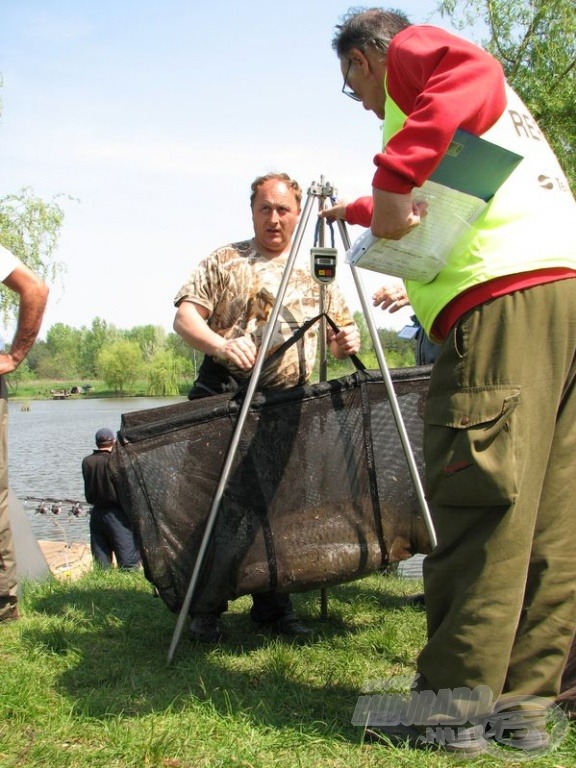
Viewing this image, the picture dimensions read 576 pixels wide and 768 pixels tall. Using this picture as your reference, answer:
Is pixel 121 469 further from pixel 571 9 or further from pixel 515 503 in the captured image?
pixel 571 9

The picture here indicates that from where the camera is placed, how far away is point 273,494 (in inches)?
131

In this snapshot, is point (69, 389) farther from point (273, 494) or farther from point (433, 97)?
point (433, 97)

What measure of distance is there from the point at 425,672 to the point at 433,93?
1.72 meters

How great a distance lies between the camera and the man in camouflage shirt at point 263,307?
12.8ft

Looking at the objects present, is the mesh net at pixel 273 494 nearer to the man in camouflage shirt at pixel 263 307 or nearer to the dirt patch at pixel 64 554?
the man in camouflage shirt at pixel 263 307

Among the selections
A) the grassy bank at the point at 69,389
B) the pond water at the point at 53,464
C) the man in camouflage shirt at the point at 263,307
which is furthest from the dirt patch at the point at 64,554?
the grassy bank at the point at 69,389

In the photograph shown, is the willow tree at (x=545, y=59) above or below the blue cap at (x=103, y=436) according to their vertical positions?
above

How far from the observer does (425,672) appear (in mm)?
2447

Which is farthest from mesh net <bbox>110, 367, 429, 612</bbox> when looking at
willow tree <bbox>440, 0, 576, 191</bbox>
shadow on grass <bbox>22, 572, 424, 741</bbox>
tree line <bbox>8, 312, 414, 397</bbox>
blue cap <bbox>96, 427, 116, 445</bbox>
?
tree line <bbox>8, 312, 414, 397</bbox>

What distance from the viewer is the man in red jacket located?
229cm

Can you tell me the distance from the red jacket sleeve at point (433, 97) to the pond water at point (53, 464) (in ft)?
19.2

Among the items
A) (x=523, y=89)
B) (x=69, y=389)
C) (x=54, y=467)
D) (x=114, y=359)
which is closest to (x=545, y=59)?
(x=523, y=89)

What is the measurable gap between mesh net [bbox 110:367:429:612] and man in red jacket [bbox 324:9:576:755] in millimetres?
862

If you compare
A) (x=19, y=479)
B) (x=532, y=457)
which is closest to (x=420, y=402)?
(x=532, y=457)
